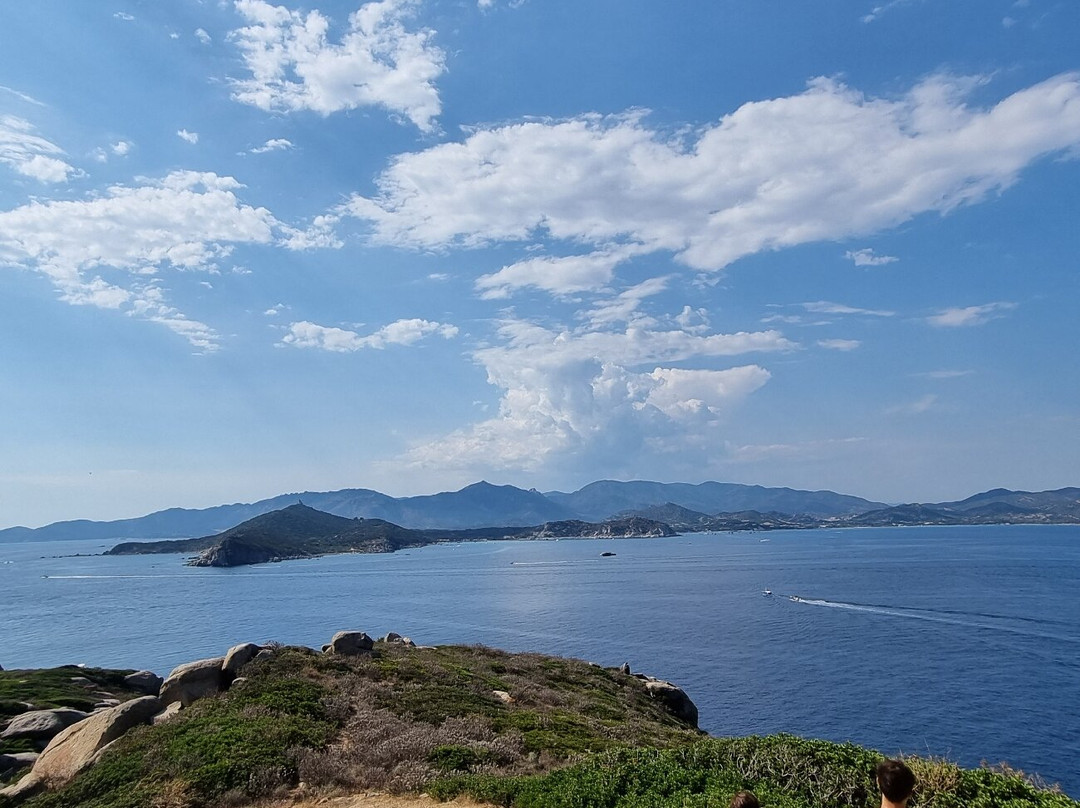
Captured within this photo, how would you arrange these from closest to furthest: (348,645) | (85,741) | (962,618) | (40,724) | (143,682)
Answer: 1. (85,741)
2. (40,724)
3. (348,645)
4. (143,682)
5. (962,618)

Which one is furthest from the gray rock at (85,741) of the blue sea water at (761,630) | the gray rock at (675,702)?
the blue sea water at (761,630)

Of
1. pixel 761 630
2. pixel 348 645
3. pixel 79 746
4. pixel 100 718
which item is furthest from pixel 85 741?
pixel 761 630

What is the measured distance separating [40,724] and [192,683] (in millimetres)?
8793

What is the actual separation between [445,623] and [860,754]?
96705mm

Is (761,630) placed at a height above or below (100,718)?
below

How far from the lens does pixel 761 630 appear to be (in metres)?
89.6

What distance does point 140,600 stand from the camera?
153625mm

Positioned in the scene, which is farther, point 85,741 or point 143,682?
point 143,682

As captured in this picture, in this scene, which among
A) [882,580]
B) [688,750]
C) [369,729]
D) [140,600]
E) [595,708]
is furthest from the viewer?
[140,600]

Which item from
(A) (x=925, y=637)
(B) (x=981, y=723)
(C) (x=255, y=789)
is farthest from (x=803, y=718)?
(C) (x=255, y=789)

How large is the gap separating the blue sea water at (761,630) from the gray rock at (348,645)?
102 ft

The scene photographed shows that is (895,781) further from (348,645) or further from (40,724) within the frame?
(40,724)

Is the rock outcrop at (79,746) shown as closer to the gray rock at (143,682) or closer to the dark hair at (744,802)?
the dark hair at (744,802)

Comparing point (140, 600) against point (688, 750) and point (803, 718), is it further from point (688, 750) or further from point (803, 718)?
point (688, 750)
